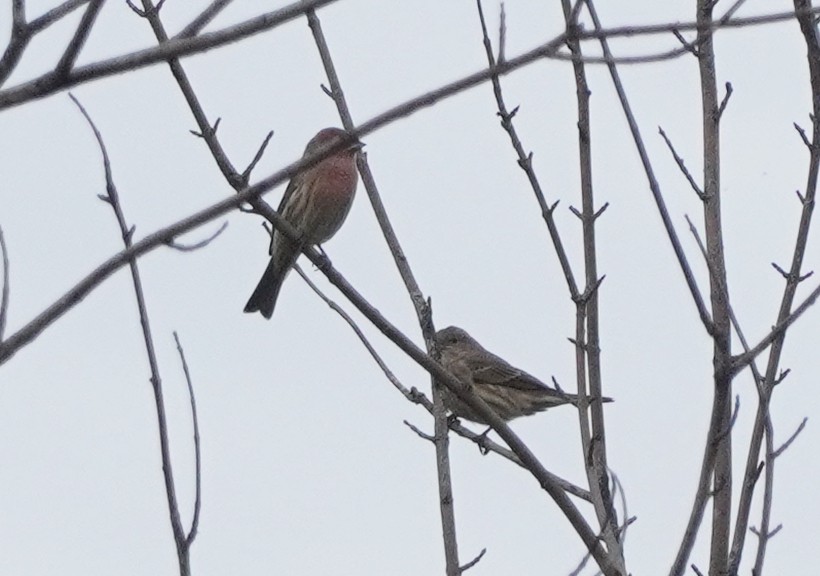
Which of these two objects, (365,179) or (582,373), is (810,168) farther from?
(365,179)

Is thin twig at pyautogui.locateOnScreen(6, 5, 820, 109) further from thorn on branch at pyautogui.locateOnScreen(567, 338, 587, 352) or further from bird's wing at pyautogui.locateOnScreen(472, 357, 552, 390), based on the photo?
bird's wing at pyautogui.locateOnScreen(472, 357, 552, 390)

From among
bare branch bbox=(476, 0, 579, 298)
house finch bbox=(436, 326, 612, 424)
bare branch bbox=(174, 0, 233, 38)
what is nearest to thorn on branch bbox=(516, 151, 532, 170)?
bare branch bbox=(476, 0, 579, 298)

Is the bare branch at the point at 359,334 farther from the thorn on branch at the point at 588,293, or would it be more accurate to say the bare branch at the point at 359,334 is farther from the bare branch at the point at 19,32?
the bare branch at the point at 19,32

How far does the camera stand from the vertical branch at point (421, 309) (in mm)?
3920

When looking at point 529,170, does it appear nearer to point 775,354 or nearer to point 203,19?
point 775,354

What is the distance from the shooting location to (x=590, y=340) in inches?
164

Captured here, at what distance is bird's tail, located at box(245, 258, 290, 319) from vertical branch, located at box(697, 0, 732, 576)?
477 cm

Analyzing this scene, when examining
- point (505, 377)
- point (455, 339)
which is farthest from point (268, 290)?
point (455, 339)

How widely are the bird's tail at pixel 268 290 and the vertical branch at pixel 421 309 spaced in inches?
136

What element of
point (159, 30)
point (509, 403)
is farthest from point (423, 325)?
point (509, 403)

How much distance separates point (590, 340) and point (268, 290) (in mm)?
4830

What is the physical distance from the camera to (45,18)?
6.47 feet

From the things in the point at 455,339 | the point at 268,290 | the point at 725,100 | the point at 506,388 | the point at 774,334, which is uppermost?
the point at 455,339

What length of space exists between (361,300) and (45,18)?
1788 millimetres
